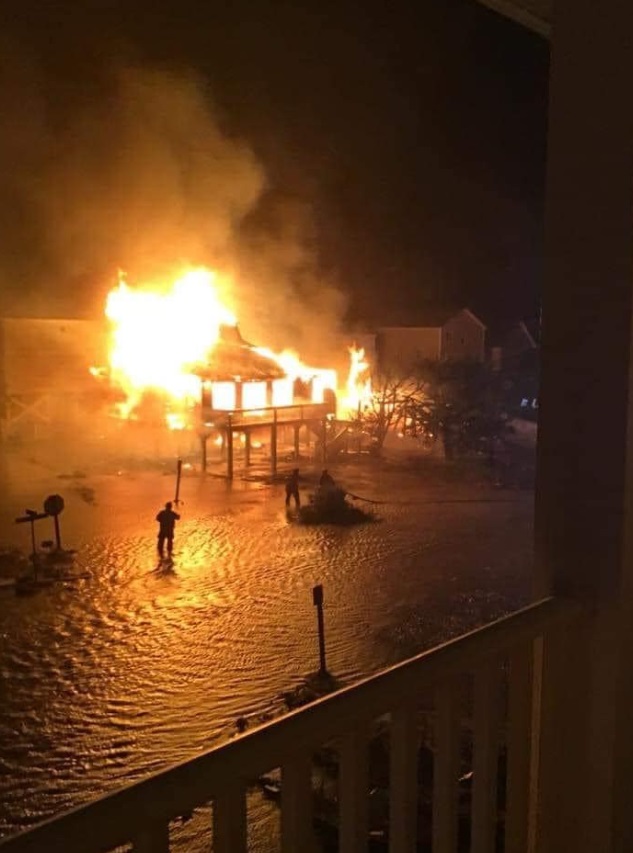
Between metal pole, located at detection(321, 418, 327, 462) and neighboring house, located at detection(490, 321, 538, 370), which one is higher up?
neighboring house, located at detection(490, 321, 538, 370)

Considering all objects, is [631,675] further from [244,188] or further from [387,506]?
[244,188]

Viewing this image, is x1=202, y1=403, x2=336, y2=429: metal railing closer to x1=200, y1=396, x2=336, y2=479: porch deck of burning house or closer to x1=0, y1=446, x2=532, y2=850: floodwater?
x1=200, y1=396, x2=336, y2=479: porch deck of burning house

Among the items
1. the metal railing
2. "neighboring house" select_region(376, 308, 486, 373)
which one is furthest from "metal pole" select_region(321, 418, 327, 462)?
"neighboring house" select_region(376, 308, 486, 373)

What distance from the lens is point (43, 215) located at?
10812 millimetres

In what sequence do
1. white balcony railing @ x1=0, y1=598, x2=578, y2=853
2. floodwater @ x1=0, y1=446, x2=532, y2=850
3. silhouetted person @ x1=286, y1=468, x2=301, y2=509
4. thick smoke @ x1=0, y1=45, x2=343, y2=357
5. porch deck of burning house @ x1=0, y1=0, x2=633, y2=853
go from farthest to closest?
thick smoke @ x1=0, y1=45, x2=343, y2=357, silhouetted person @ x1=286, y1=468, x2=301, y2=509, floodwater @ x1=0, y1=446, x2=532, y2=850, porch deck of burning house @ x1=0, y1=0, x2=633, y2=853, white balcony railing @ x1=0, y1=598, x2=578, y2=853

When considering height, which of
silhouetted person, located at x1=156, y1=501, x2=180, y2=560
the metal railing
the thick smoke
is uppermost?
the thick smoke

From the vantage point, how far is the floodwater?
3223mm

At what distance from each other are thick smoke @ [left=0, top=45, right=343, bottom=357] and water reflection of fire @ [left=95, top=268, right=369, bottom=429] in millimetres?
414

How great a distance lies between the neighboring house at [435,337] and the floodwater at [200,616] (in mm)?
6541

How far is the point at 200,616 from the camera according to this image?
4.64 metres

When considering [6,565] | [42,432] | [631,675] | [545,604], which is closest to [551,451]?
[545,604]

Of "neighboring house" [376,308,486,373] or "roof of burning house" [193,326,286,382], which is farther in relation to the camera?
"neighboring house" [376,308,486,373]

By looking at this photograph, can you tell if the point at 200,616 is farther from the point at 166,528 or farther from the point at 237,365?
the point at 237,365

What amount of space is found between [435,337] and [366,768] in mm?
13545
